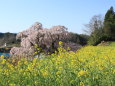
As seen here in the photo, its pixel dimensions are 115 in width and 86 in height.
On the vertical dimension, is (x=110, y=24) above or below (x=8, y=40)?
above

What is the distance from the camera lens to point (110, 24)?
37.9 meters

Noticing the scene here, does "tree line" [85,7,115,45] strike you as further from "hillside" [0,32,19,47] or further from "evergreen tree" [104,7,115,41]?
"hillside" [0,32,19,47]

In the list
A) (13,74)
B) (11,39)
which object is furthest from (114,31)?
(13,74)

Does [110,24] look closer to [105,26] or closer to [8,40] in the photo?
[105,26]

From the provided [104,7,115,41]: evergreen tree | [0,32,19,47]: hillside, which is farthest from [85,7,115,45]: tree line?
[0,32,19,47]: hillside

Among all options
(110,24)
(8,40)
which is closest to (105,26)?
(110,24)

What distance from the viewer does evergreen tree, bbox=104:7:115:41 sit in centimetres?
3706

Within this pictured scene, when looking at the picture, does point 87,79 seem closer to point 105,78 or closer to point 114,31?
point 105,78

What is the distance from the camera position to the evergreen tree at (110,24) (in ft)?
122

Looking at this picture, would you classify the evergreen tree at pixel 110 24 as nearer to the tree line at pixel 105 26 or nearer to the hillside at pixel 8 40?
the tree line at pixel 105 26

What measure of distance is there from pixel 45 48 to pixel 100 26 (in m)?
27.0

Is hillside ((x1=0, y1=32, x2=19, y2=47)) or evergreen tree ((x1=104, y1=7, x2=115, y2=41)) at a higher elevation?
evergreen tree ((x1=104, y1=7, x2=115, y2=41))

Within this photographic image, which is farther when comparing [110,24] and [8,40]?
[8,40]

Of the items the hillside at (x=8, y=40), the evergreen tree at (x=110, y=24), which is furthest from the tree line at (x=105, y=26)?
the hillside at (x=8, y=40)
